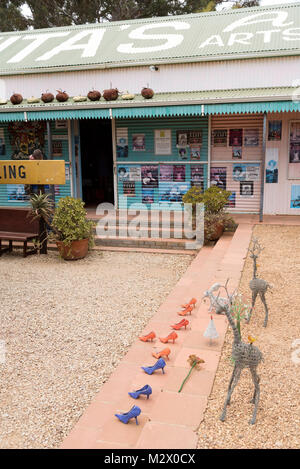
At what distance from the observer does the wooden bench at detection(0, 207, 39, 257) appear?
9.59 meters

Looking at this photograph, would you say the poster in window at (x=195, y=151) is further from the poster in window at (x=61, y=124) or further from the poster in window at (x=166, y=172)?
the poster in window at (x=61, y=124)

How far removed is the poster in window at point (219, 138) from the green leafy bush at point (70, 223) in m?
4.47

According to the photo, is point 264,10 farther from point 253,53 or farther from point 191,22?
point 253,53

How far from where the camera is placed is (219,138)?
1176 cm

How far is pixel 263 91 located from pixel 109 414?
31.1 ft

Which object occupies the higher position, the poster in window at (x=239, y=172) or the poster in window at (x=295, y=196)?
the poster in window at (x=239, y=172)

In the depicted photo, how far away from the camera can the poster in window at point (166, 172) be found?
12.2 meters

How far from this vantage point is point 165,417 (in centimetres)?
332

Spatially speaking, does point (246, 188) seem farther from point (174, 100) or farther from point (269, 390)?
point (269, 390)

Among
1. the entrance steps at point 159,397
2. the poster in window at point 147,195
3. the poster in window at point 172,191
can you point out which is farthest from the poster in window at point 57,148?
the entrance steps at point 159,397

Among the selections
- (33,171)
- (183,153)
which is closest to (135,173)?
(183,153)

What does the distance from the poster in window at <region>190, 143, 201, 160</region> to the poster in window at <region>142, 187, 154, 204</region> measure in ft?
4.95

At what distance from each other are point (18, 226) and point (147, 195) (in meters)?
3.91
